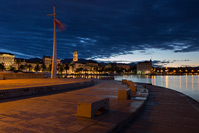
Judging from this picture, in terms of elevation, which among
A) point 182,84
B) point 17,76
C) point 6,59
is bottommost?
point 182,84

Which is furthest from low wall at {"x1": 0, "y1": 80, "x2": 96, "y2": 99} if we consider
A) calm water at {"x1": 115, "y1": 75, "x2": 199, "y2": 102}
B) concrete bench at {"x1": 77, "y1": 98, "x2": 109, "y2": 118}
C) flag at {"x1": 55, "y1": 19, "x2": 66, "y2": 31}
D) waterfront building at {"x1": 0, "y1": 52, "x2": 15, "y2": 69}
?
waterfront building at {"x1": 0, "y1": 52, "x2": 15, "y2": 69}

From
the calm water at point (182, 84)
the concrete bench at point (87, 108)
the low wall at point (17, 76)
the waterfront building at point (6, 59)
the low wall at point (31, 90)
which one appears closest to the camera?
the concrete bench at point (87, 108)

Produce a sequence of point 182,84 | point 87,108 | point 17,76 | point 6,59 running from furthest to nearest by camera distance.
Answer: point 6,59 < point 182,84 < point 17,76 < point 87,108

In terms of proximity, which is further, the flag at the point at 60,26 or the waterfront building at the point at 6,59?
the waterfront building at the point at 6,59

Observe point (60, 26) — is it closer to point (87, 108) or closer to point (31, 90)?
point (31, 90)

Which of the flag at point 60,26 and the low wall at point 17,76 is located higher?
the flag at point 60,26

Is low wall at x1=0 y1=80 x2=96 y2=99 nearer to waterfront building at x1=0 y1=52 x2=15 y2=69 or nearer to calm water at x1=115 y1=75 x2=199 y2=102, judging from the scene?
calm water at x1=115 y1=75 x2=199 y2=102

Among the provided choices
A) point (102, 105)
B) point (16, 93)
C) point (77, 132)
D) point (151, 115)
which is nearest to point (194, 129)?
point (151, 115)

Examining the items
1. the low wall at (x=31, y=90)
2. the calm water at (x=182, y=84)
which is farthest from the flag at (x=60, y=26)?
the calm water at (x=182, y=84)

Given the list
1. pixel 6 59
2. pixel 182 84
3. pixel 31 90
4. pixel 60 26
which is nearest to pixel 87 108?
pixel 31 90

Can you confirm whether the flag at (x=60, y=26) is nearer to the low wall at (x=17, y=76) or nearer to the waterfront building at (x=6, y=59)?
the low wall at (x=17, y=76)

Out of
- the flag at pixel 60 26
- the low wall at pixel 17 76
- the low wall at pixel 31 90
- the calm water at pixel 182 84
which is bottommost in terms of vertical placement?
the calm water at pixel 182 84

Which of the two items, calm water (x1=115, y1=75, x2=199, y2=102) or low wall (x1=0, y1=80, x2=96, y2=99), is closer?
low wall (x1=0, y1=80, x2=96, y2=99)

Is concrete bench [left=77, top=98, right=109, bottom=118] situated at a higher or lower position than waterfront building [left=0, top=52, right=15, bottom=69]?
lower
